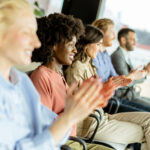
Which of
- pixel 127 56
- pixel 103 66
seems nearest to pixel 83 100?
pixel 103 66

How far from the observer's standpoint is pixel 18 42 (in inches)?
35.5

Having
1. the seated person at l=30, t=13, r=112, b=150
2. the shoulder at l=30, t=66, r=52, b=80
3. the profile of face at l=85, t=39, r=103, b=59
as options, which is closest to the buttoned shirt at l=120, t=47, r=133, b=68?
the profile of face at l=85, t=39, r=103, b=59

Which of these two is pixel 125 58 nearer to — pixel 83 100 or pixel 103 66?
pixel 103 66

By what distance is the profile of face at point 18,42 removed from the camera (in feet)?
2.95

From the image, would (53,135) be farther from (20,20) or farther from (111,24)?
(111,24)

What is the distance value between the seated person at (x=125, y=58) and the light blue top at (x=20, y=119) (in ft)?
7.45

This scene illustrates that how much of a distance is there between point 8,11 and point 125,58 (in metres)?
2.77

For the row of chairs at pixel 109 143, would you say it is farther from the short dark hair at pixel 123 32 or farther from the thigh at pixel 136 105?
the short dark hair at pixel 123 32

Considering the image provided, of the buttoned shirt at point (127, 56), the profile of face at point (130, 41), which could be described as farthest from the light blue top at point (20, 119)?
the profile of face at point (130, 41)

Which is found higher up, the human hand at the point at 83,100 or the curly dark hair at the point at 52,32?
the curly dark hair at the point at 52,32

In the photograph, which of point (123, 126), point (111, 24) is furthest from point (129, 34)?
point (123, 126)

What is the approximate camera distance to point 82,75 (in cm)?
229

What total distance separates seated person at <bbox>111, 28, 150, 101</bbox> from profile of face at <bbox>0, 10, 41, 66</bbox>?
7.76 feet

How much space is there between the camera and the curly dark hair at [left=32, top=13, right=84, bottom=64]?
1.74m
